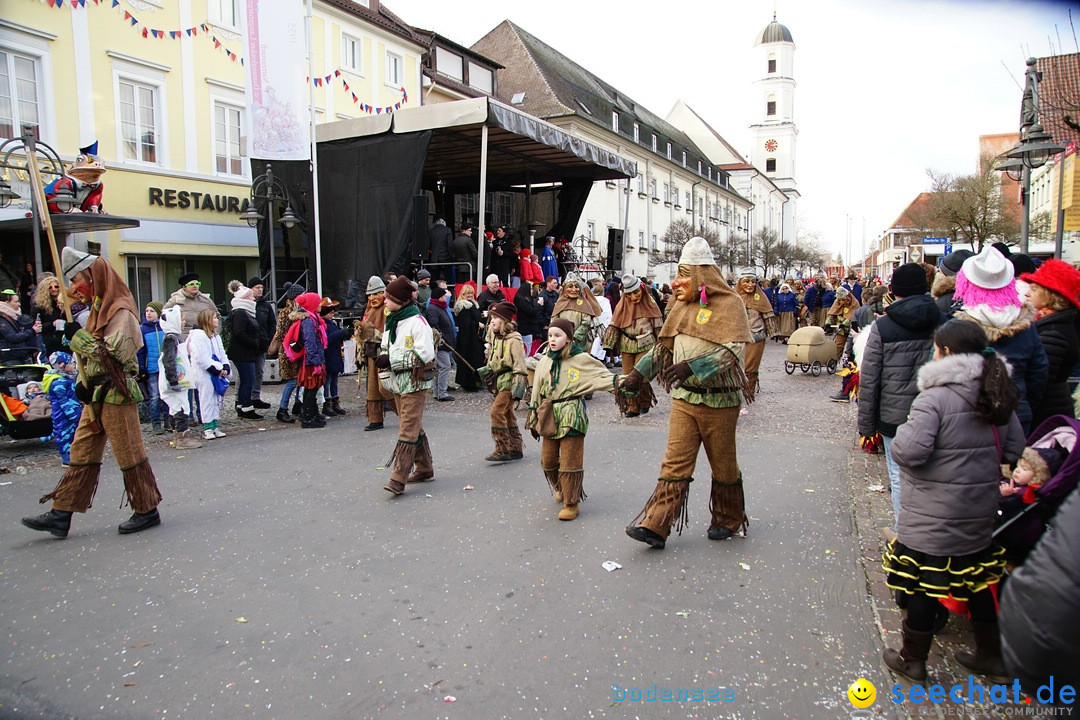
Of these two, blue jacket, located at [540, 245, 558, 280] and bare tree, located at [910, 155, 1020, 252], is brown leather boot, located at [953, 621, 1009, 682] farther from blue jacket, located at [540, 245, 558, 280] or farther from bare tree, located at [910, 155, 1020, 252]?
bare tree, located at [910, 155, 1020, 252]

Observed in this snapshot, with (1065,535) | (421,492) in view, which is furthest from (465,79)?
(1065,535)

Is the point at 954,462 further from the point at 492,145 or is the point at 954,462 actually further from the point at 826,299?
the point at 826,299

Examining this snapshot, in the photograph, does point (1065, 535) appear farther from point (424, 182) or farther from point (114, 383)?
point (424, 182)

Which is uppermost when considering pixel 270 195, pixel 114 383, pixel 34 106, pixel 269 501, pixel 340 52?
pixel 340 52

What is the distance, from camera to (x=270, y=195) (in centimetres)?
1426

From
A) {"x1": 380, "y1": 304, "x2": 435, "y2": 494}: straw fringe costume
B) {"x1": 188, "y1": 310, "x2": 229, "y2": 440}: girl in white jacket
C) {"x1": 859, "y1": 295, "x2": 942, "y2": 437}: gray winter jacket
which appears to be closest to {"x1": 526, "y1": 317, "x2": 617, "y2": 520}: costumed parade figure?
{"x1": 380, "y1": 304, "x2": 435, "y2": 494}: straw fringe costume

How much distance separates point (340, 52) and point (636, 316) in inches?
692

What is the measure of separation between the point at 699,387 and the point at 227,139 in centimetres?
1914

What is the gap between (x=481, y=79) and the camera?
103 feet

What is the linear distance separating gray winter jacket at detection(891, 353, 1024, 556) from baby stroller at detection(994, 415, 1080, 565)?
4.0 inches

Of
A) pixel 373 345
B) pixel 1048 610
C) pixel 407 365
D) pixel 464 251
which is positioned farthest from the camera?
pixel 464 251

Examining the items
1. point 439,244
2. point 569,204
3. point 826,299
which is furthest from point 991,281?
point 826,299

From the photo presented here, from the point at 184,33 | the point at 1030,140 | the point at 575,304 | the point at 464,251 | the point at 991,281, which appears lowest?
the point at 575,304

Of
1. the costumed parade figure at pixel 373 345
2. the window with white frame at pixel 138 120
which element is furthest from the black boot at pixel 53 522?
the window with white frame at pixel 138 120
